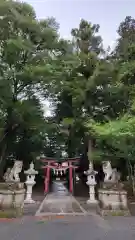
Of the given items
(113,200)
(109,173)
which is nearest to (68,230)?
(113,200)

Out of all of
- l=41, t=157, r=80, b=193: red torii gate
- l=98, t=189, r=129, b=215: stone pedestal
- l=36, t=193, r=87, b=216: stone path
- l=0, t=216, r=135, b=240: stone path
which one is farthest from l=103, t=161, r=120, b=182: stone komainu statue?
l=41, t=157, r=80, b=193: red torii gate

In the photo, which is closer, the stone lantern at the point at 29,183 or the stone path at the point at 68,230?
the stone path at the point at 68,230

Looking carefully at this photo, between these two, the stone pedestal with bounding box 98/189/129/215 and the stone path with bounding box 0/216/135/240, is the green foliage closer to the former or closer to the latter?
the stone pedestal with bounding box 98/189/129/215

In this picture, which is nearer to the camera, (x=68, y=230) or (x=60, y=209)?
(x=68, y=230)

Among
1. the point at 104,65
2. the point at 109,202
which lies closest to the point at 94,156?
the point at 109,202

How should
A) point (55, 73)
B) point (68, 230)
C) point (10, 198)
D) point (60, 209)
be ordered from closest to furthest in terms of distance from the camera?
point (68, 230) → point (10, 198) → point (60, 209) → point (55, 73)

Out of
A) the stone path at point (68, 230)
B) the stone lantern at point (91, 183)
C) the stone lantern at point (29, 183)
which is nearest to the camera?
the stone path at point (68, 230)

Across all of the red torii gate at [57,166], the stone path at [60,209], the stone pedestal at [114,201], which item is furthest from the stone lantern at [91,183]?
the stone pedestal at [114,201]

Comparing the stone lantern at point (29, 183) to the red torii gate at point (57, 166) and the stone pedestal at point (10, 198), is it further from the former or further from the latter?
the stone pedestal at point (10, 198)

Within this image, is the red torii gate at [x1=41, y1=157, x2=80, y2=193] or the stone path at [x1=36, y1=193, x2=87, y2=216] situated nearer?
the stone path at [x1=36, y1=193, x2=87, y2=216]

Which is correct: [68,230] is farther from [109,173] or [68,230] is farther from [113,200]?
[109,173]

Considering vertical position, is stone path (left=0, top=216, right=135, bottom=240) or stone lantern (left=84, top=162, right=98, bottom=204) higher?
stone lantern (left=84, top=162, right=98, bottom=204)

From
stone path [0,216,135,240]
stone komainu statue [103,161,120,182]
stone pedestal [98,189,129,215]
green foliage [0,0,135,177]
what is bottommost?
stone path [0,216,135,240]

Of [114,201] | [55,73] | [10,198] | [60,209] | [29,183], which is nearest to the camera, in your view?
[10,198]
